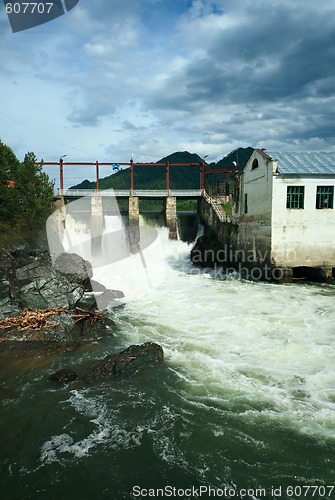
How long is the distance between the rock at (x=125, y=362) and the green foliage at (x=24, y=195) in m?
24.7

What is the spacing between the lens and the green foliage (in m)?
30.3

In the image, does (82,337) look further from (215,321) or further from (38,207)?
(38,207)

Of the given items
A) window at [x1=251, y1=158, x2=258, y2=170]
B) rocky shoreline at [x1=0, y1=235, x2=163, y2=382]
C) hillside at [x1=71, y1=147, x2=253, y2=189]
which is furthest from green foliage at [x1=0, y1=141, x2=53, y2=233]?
hillside at [x1=71, y1=147, x2=253, y2=189]

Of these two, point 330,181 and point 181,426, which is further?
point 330,181

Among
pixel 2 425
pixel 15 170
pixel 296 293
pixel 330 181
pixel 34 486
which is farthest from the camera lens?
pixel 15 170

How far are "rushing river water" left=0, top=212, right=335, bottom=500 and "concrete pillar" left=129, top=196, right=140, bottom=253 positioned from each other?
25.6 metres

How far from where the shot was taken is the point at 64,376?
9.38m

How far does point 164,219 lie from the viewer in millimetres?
41594

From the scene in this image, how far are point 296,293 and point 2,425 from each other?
57.6ft

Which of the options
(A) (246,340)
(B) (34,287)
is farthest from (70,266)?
(A) (246,340)

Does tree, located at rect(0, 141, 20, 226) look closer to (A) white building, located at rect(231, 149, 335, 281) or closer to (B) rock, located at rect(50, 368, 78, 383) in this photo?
(A) white building, located at rect(231, 149, 335, 281)

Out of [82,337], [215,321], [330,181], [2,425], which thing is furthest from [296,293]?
[2,425]

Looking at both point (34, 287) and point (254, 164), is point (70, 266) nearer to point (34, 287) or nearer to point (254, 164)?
point (34, 287)

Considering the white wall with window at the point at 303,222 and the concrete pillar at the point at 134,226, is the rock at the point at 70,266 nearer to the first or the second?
the white wall with window at the point at 303,222
